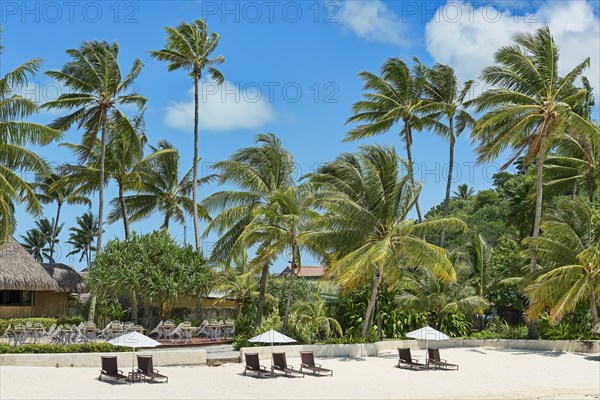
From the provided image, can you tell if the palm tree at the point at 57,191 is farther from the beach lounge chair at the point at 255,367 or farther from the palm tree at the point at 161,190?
the beach lounge chair at the point at 255,367

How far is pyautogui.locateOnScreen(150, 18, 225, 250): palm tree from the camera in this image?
3328 cm

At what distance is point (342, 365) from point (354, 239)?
4.59 meters

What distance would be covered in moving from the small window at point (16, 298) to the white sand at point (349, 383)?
1597 cm

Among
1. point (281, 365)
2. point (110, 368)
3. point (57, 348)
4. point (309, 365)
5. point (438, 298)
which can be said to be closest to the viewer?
point (110, 368)

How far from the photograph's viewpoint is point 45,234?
64812 millimetres

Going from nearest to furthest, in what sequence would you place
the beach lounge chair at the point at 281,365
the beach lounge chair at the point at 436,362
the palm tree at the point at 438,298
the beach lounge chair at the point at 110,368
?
the beach lounge chair at the point at 110,368, the beach lounge chair at the point at 281,365, the beach lounge chair at the point at 436,362, the palm tree at the point at 438,298

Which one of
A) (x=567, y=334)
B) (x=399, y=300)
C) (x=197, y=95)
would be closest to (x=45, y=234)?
(x=197, y=95)

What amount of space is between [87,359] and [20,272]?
13668 millimetres

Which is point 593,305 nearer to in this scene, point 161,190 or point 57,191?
point 161,190

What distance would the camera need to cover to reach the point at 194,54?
33719 mm

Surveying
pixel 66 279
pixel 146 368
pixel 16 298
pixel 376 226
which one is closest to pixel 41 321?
pixel 16 298

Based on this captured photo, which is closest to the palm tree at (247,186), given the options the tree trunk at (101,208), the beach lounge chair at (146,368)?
the tree trunk at (101,208)

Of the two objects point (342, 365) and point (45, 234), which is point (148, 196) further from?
point (45, 234)

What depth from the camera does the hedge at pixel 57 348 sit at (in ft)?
66.6
